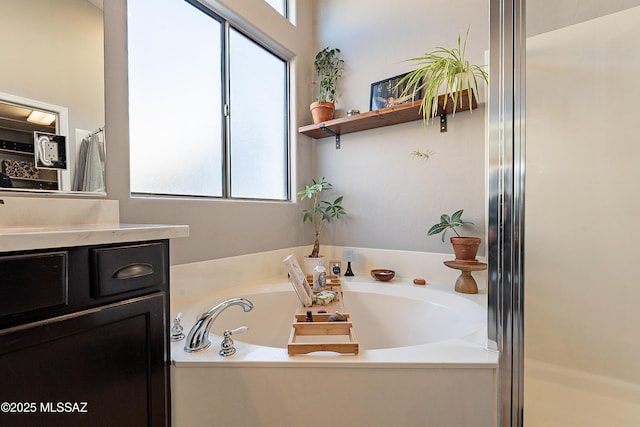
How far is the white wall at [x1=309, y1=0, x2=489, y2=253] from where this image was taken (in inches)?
68.0

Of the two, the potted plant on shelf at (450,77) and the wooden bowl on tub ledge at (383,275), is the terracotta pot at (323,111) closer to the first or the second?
the potted plant on shelf at (450,77)

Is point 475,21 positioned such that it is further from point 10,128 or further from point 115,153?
point 10,128

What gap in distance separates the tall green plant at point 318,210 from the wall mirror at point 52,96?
130 centimetres

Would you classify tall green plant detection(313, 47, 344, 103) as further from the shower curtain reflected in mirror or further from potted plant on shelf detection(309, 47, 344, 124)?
the shower curtain reflected in mirror

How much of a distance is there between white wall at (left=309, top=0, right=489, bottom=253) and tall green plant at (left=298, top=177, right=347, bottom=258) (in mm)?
92

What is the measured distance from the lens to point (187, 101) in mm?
1604

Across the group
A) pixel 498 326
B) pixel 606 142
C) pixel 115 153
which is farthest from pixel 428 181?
pixel 115 153

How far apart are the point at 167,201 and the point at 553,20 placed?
6.86 feet

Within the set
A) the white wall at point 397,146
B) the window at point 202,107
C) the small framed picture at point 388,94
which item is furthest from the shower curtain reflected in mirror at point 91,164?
the small framed picture at point 388,94

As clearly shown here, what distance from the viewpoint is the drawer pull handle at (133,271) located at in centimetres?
75

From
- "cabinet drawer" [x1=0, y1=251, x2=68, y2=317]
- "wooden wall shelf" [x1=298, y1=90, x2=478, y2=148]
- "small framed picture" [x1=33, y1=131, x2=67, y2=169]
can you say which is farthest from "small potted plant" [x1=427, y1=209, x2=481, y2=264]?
"small framed picture" [x1=33, y1=131, x2=67, y2=169]

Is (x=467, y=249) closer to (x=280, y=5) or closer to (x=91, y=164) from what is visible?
(x=91, y=164)

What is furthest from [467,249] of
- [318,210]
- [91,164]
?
[91,164]

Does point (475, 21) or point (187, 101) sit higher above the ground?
point (475, 21)
